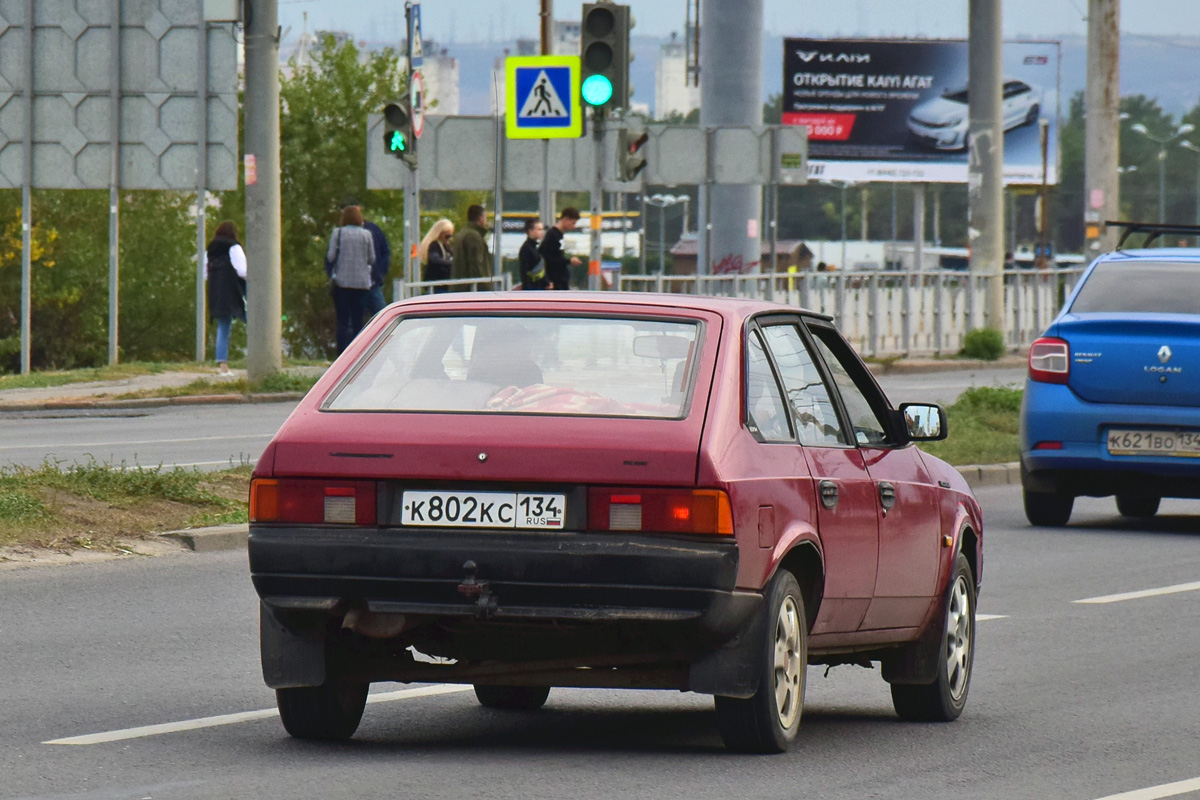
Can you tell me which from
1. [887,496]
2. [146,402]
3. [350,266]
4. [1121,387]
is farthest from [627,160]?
[887,496]

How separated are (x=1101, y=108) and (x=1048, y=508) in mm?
23369

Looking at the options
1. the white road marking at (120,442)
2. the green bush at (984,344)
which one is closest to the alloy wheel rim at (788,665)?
the white road marking at (120,442)

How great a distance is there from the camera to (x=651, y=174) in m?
33.8

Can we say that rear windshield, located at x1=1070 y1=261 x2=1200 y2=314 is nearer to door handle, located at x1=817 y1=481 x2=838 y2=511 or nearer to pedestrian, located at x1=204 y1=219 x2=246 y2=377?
door handle, located at x1=817 y1=481 x2=838 y2=511

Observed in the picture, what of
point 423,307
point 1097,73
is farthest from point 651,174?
point 423,307

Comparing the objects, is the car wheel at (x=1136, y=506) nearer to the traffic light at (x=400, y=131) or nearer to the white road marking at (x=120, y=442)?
the white road marking at (x=120, y=442)

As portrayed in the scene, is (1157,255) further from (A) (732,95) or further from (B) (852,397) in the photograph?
(A) (732,95)

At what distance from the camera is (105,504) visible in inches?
494

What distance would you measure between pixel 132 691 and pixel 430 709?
107cm

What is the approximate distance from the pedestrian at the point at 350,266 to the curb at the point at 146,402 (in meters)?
2.62

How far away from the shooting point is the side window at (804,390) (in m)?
7.05

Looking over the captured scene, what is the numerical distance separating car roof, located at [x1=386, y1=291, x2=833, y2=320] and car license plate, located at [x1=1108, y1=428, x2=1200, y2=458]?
7417mm

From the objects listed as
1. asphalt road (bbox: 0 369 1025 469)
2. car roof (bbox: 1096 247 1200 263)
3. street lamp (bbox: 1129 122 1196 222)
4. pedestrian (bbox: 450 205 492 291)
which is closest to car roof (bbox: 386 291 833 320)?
car roof (bbox: 1096 247 1200 263)

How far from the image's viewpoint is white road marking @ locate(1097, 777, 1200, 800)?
6.22m
